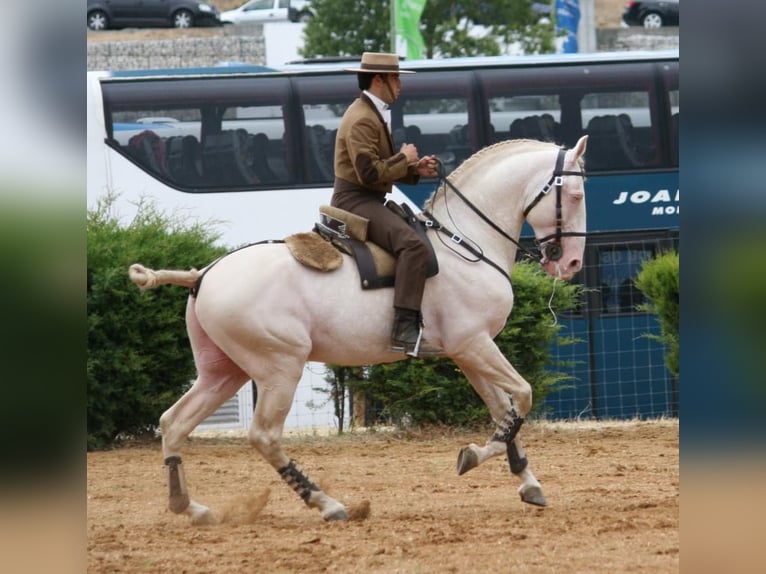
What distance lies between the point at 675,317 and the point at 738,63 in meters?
12.7

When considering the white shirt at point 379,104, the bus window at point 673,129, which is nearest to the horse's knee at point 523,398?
the white shirt at point 379,104

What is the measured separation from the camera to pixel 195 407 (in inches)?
343

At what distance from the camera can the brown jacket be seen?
865cm

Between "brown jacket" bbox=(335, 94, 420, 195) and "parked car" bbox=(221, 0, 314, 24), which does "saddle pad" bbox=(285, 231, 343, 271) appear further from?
"parked car" bbox=(221, 0, 314, 24)

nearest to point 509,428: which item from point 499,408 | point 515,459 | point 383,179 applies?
point 499,408

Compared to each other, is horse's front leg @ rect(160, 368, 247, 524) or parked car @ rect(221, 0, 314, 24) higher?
parked car @ rect(221, 0, 314, 24)

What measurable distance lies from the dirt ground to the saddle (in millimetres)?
1448

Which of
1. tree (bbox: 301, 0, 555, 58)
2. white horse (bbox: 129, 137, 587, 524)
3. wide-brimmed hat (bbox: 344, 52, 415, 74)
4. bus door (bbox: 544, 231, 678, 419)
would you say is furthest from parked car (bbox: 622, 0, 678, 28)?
wide-brimmed hat (bbox: 344, 52, 415, 74)

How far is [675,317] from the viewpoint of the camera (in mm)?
14961

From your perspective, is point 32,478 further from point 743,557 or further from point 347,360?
point 347,360

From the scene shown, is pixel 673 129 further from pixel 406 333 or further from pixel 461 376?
pixel 406 333

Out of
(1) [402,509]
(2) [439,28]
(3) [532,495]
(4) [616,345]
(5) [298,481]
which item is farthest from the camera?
(2) [439,28]

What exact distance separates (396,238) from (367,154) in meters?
0.54

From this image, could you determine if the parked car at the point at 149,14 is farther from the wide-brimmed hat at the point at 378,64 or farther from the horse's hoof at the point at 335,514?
the horse's hoof at the point at 335,514
